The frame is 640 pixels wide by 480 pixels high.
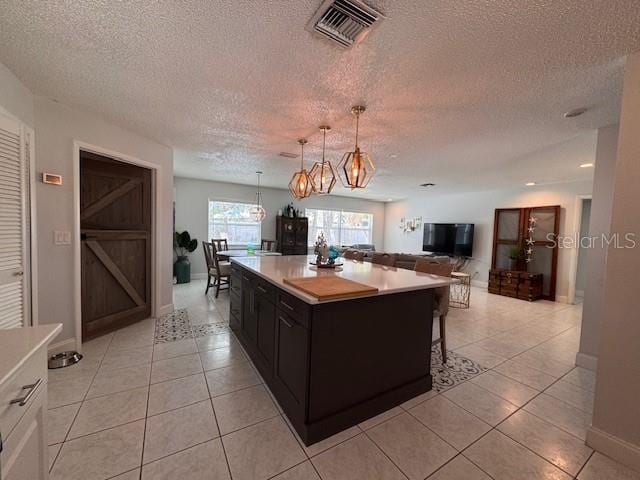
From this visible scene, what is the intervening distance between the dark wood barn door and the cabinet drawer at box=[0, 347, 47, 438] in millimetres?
2443

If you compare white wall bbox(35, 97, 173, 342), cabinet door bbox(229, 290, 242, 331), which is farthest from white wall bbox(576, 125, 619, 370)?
white wall bbox(35, 97, 173, 342)

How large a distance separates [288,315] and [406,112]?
2.10 meters

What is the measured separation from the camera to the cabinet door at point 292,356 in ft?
5.41

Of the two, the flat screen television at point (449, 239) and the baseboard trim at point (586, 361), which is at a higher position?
the flat screen television at point (449, 239)

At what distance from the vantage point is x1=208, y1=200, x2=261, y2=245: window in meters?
6.77

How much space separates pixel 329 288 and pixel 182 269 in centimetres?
529

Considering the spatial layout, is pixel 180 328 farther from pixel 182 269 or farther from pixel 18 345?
pixel 182 269

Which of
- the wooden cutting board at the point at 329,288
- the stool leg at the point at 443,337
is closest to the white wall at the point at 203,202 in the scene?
the wooden cutting board at the point at 329,288

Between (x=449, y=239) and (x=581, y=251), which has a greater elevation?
(x=449, y=239)

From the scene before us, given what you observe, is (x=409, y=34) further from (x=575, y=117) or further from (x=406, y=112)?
(x=575, y=117)

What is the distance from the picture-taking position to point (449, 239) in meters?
7.27

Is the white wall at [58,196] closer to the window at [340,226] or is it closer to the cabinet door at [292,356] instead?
the cabinet door at [292,356]

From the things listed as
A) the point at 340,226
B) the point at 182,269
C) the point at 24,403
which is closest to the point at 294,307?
the point at 24,403

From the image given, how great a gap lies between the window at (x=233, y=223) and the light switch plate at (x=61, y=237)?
4115 mm
